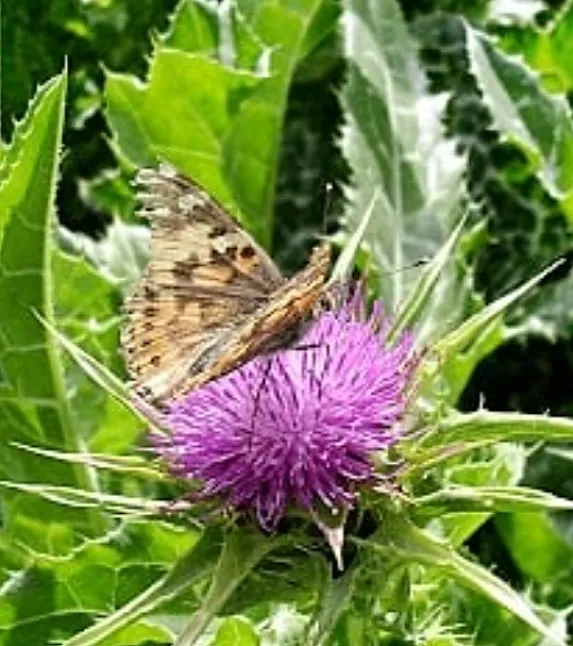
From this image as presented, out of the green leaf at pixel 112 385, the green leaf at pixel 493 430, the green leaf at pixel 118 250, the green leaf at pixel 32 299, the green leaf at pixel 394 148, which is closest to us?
the green leaf at pixel 493 430

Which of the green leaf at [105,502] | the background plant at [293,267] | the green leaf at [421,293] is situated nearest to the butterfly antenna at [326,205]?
the background plant at [293,267]

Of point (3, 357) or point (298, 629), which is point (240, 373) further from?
point (3, 357)

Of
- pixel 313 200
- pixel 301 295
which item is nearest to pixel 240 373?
pixel 301 295

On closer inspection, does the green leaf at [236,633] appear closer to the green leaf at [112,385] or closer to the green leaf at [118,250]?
the green leaf at [112,385]

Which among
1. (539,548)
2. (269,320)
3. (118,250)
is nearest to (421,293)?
(269,320)

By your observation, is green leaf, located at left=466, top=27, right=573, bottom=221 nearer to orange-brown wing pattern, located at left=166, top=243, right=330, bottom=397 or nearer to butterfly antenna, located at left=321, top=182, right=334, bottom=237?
butterfly antenna, located at left=321, top=182, right=334, bottom=237
